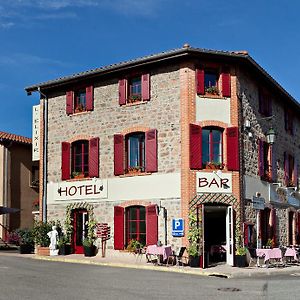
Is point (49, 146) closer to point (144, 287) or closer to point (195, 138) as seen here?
point (195, 138)

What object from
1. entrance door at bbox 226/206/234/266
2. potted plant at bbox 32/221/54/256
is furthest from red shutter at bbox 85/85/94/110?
entrance door at bbox 226/206/234/266

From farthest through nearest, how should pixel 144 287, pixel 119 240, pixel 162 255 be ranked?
pixel 119 240 < pixel 162 255 < pixel 144 287

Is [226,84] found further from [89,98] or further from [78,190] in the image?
[78,190]

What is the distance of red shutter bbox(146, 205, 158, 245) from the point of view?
60.4 feet

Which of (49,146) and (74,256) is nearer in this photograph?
(74,256)

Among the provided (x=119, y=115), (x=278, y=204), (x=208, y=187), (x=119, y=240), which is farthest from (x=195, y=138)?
(x=278, y=204)

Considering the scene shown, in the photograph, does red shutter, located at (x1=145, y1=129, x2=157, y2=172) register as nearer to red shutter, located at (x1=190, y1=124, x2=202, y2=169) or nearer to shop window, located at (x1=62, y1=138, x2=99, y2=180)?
red shutter, located at (x1=190, y1=124, x2=202, y2=169)

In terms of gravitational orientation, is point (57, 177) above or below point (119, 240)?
above

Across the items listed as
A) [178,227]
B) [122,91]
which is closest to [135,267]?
[178,227]

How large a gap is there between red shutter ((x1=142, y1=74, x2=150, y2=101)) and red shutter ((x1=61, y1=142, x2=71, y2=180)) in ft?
12.9

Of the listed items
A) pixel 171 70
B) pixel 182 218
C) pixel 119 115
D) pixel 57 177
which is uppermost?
pixel 171 70

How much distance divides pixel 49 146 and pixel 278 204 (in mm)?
9871

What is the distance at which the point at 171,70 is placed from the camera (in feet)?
61.9

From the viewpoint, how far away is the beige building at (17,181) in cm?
2634
